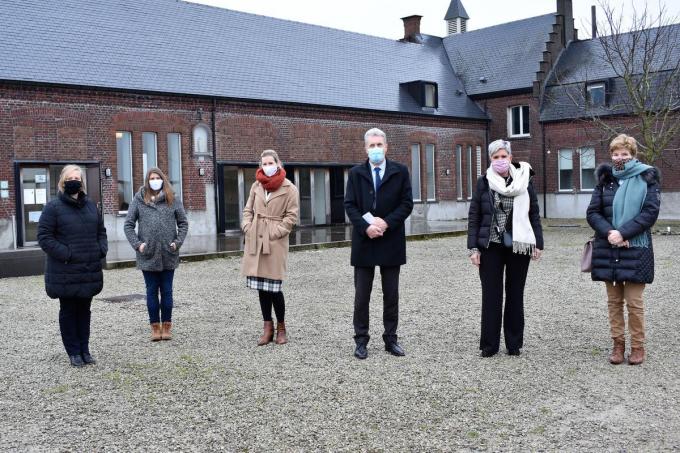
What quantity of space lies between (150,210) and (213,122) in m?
16.3

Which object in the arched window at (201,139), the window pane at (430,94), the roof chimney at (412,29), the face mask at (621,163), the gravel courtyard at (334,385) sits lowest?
the gravel courtyard at (334,385)

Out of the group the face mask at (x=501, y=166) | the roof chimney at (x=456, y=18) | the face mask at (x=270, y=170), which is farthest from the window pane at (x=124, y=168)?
the roof chimney at (x=456, y=18)

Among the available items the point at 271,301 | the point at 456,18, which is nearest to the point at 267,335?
the point at 271,301

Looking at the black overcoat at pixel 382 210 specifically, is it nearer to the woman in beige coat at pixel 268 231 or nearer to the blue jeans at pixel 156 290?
the woman in beige coat at pixel 268 231

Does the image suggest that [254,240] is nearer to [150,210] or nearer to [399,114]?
[150,210]

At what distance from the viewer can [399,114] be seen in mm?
28984

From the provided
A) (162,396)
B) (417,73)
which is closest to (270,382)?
(162,396)

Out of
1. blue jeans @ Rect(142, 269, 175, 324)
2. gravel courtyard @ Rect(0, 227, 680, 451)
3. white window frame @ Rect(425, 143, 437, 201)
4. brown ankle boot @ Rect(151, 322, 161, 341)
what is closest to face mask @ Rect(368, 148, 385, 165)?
gravel courtyard @ Rect(0, 227, 680, 451)

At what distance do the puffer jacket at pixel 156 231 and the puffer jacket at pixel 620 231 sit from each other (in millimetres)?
3773

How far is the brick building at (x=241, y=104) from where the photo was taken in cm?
2009

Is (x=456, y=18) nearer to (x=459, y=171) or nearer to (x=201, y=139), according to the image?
(x=459, y=171)

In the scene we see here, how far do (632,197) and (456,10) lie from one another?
3595 centimetres

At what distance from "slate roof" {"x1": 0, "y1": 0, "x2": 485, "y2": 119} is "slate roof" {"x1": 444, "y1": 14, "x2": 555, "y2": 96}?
65.1 inches

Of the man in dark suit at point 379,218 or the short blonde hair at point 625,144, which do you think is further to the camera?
the man in dark suit at point 379,218
